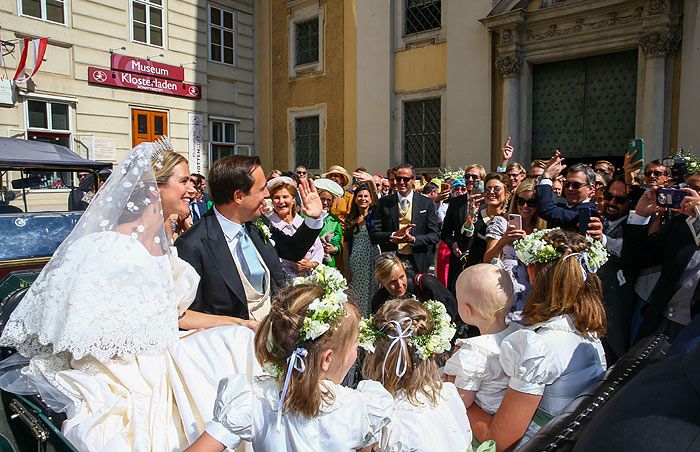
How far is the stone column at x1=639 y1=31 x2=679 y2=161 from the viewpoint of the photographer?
972 cm

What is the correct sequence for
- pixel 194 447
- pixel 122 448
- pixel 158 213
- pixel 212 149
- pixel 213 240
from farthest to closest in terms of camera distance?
pixel 212 149 < pixel 213 240 < pixel 158 213 < pixel 122 448 < pixel 194 447

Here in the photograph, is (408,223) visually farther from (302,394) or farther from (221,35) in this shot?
(221,35)

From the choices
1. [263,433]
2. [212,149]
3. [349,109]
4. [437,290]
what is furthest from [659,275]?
[212,149]

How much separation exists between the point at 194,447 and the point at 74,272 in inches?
40.0

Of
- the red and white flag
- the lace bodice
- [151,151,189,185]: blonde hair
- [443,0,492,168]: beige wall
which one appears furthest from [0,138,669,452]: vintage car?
[443,0,492,168]: beige wall

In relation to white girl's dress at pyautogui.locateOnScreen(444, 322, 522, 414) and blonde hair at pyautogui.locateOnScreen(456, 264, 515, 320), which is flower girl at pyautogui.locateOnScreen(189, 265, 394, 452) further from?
blonde hair at pyautogui.locateOnScreen(456, 264, 515, 320)

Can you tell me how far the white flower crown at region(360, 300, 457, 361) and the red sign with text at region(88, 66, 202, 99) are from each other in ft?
47.9

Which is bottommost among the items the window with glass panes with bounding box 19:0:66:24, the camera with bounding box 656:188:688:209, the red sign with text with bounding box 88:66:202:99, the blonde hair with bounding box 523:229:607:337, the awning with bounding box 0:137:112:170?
the blonde hair with bounding box 523:229:607:337

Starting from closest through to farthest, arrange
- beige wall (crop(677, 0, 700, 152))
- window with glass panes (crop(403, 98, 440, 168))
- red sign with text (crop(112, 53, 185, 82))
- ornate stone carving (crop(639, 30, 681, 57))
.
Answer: beige wall (crop(677, 0, 700, 152)) < ornate stone carving (crop(639, 30, 681, 57)) < window with glass panes (crop(403, 98, 440, 168)) < red sign with text (crop(112, 53, 185, 82))

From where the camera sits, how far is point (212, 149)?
17.4 m

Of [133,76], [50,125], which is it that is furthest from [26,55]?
[133,76]

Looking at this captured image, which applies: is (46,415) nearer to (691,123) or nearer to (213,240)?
(213,240)

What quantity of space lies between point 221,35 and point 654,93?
13.3 metres

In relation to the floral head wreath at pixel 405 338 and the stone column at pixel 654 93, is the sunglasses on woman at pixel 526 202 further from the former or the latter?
the stone column at pixel 654 93
